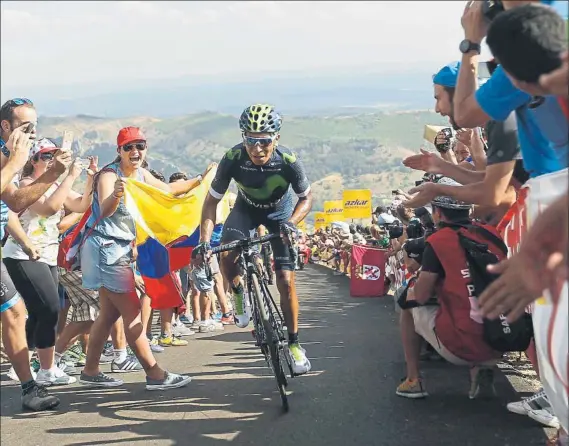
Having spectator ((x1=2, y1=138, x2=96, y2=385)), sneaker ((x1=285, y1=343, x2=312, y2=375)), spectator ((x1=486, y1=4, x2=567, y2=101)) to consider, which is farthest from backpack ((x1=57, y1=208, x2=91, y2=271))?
spectator ((x1=486, y1=4, x2=567, y2=101))

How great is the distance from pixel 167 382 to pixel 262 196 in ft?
6.55

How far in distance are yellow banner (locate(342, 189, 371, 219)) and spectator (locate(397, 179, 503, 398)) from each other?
42028 mm

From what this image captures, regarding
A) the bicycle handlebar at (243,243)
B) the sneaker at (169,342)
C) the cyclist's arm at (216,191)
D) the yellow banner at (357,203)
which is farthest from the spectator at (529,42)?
the yellow banner at (357,203)

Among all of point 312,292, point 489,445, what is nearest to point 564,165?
point 489,445

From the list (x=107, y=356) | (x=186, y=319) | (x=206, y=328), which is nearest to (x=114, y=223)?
(x=107, y=356)

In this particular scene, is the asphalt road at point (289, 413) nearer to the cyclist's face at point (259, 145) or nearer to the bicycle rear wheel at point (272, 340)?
the bicycle rear wheel at point (272, 340)

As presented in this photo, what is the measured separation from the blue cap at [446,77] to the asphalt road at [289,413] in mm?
2434

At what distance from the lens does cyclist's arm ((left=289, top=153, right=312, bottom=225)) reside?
25.3 ft

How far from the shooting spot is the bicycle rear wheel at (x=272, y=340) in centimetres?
639

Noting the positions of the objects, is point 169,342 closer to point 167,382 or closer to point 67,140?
point 167,382

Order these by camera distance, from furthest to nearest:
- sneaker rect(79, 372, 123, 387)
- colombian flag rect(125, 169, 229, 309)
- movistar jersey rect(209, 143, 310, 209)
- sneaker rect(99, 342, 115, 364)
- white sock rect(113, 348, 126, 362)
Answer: sneaker rect(99, 342, 115, 364)
colombian flag rect(125, 169, 229, 309)
white sock rect(113, 348, 126, 362)
sneaker rect(79, 372, 123, 387)
movistar jersey rect(209, 143, 310, 209)

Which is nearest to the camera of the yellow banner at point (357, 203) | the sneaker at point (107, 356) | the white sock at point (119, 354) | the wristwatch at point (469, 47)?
the wristwatch at point (469, 47)

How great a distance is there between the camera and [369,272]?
17.1m

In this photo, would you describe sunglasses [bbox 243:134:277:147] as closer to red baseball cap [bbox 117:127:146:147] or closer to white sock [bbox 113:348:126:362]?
red baseball cap [bbox 117:127:146:147]
